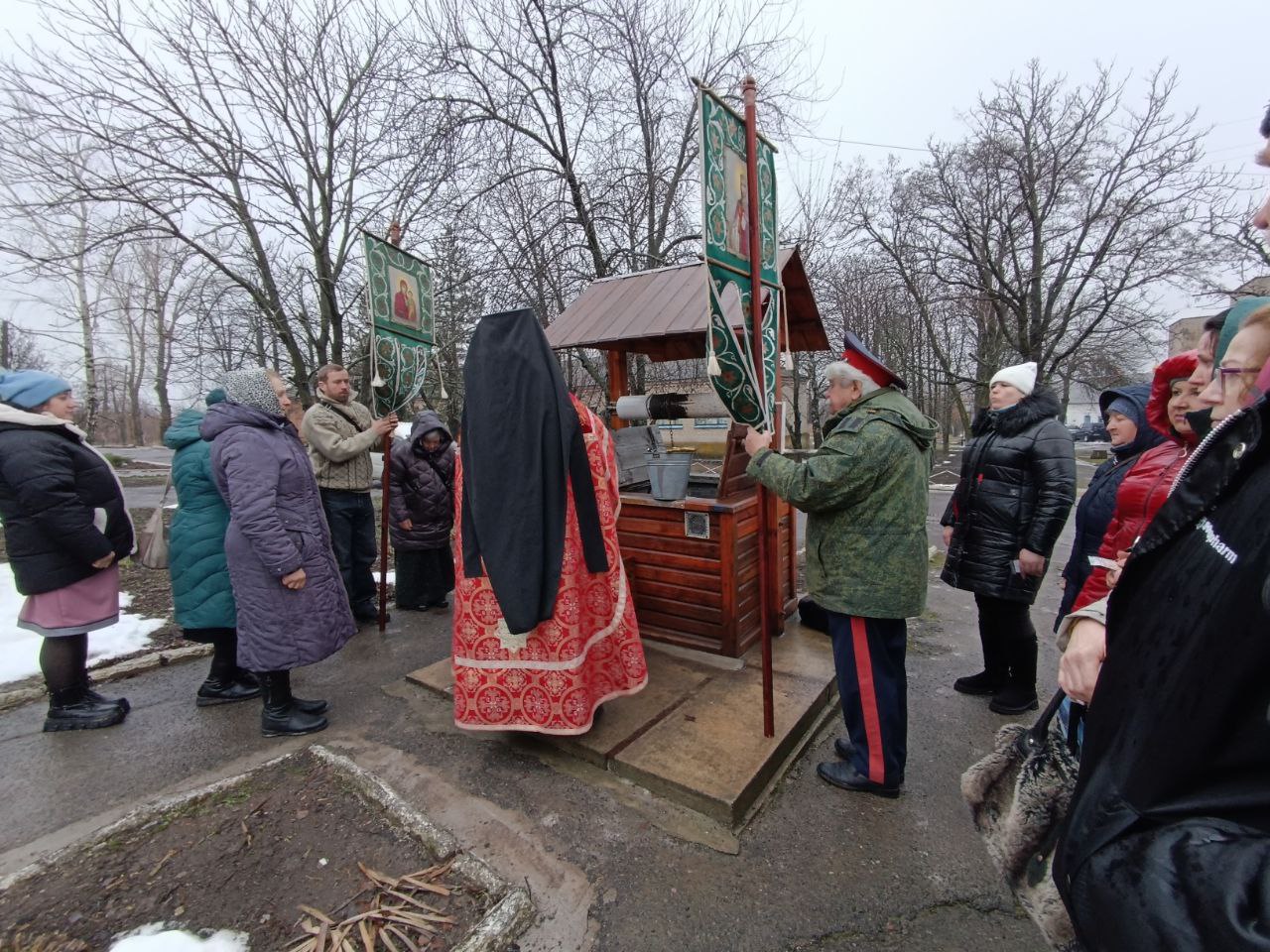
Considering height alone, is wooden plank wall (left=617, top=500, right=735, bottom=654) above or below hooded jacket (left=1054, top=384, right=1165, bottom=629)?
below

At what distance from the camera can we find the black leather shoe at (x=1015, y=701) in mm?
2998

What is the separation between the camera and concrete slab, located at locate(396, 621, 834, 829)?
227cm

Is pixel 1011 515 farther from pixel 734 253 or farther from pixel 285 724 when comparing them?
pixel 285 724

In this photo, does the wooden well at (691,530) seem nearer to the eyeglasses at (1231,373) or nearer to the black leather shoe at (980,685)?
the black leather shoe at (980,685)

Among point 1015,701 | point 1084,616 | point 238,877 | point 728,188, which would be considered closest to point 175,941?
point 238,877

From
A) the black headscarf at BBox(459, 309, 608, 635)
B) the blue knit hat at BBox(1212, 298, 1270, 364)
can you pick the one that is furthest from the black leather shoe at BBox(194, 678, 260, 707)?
the blue knit hat at BBox(1212, 298, 1270, 364)

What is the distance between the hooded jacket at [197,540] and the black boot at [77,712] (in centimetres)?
61

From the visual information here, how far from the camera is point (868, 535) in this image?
2221 mm

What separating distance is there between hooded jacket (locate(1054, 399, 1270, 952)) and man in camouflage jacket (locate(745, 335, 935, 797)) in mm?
1413

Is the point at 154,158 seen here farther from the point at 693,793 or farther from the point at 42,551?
the point at 693,793

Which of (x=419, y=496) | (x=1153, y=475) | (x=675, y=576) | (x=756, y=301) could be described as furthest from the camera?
(x=419, y=496)

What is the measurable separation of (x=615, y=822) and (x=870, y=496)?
1.57 m

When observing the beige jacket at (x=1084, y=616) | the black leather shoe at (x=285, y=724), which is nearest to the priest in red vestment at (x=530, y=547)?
the black leather shoe at (x=285, y=724)

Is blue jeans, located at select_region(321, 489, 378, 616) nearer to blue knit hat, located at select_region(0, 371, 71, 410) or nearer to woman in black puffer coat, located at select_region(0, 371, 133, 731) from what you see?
woman in black puffer coat, located at select_region(0, 371, 133, 731)
